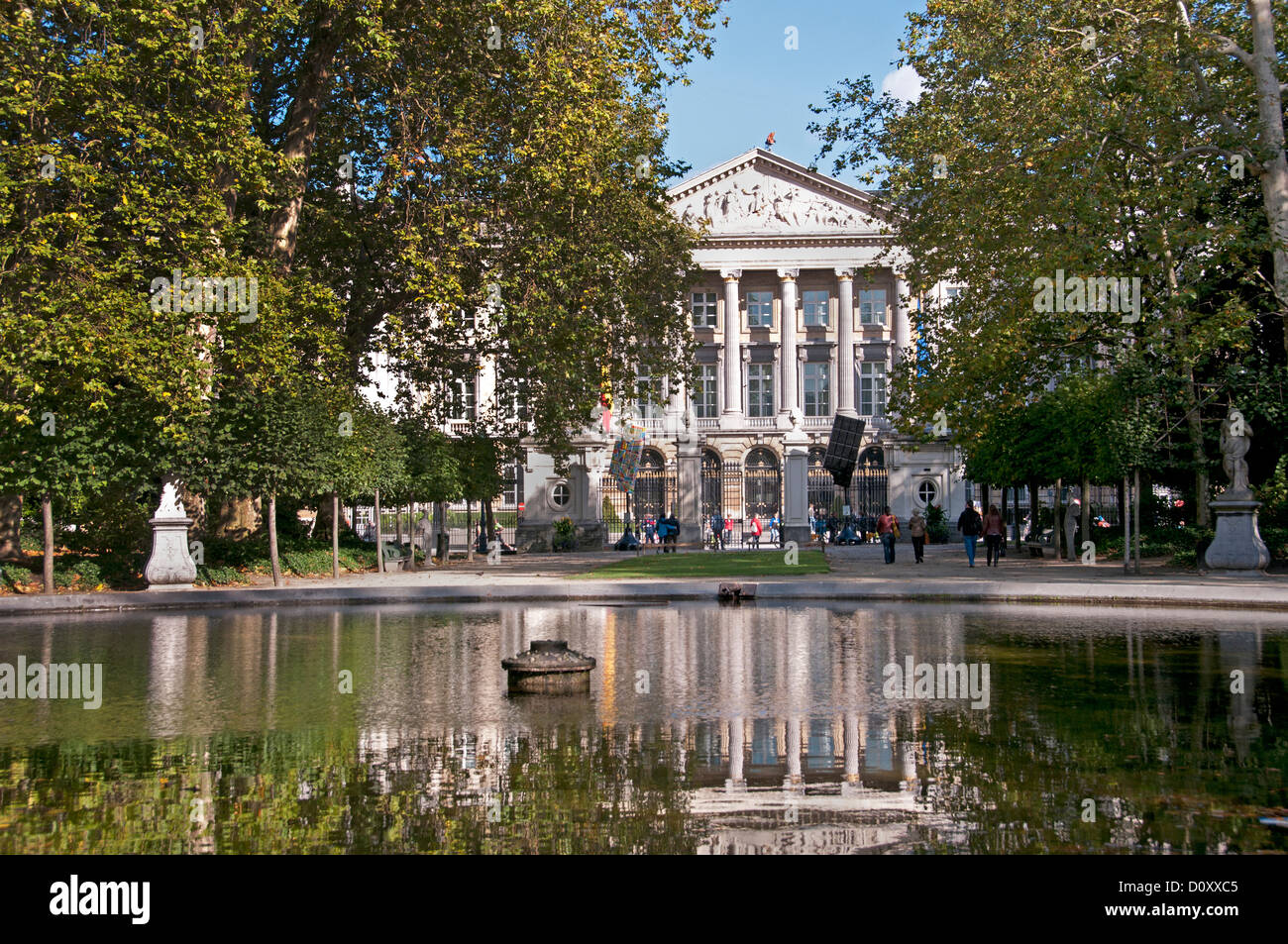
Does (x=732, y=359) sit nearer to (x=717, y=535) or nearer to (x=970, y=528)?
(x=717, y=535)

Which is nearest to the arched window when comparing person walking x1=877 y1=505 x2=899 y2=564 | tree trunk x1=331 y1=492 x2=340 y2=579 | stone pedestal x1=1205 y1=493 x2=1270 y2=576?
person walking x1=877 y1=505 x2=899 y2=564

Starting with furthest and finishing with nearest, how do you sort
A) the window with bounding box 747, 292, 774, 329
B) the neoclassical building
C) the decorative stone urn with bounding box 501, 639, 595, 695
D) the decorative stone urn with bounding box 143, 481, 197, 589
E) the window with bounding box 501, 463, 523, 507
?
the window with bounding box 747, 292, 774, 329 → the neoclassical building → the window with bounding box 501, 463, 523, 507 → the decorative stone urn with bounding box 143, 481, 197, 589 → the decorative stone urn with bounding box 501, 639, 595, 695

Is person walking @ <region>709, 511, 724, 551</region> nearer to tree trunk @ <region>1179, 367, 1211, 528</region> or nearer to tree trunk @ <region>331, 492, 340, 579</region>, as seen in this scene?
tree trunk @ <region>331, 492, 340, 579</region>

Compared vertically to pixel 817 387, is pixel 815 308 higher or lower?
higher

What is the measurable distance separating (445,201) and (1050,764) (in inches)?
789

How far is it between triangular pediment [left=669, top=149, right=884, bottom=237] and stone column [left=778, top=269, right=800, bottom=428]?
300 centimetres

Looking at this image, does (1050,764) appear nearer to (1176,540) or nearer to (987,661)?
(987,661)

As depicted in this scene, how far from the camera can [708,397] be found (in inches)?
2908

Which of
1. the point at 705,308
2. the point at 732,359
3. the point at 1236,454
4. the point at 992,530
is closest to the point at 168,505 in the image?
the point at 992,530

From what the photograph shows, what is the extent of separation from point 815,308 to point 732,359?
6.83m

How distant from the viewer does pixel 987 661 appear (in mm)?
11688

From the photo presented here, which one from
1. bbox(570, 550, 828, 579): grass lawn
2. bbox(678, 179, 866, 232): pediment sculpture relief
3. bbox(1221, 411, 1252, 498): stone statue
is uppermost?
bbox(678, 179, 866, 232): pediment sculpture relief

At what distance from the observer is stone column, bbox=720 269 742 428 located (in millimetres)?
72562
